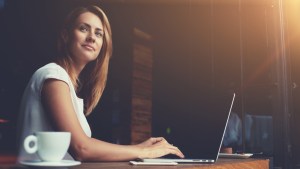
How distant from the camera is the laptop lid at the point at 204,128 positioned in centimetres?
135

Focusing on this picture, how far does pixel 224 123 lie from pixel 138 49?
13.2 feet

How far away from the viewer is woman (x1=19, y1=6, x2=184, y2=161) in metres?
1.29

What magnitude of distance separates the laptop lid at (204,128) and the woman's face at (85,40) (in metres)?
0.55

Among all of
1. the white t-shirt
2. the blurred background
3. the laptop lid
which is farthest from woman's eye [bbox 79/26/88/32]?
the blurred background

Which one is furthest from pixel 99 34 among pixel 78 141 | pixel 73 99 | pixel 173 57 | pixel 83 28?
pixel 173 57

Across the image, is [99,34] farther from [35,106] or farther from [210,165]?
[210,165]

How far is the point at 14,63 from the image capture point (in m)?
4.83

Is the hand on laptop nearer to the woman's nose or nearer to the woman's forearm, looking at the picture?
the woman's forearm

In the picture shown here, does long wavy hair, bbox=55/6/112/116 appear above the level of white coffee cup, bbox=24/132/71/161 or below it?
above

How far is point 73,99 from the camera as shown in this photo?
5.10 ft

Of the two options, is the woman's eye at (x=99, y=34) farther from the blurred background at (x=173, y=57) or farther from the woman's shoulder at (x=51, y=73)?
the blurred background at (x=173, y=57)

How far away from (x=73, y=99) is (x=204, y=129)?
0.55 m

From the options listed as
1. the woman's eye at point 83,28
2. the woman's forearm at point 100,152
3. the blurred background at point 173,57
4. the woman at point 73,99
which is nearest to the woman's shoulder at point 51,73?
the woman at point 73,99

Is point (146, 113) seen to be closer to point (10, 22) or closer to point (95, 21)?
point (10, 22)
